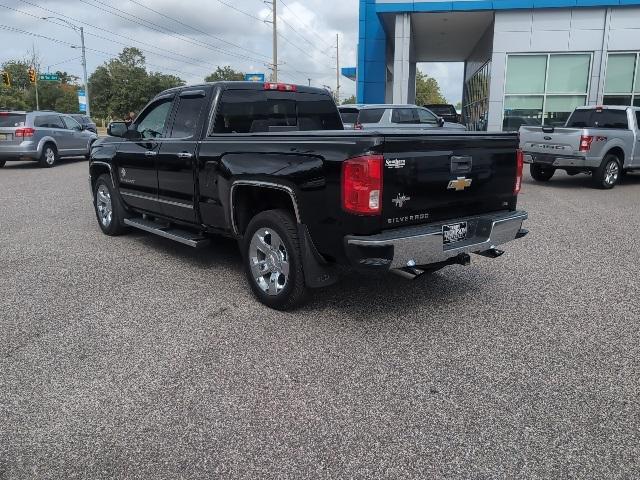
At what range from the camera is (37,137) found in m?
16.7

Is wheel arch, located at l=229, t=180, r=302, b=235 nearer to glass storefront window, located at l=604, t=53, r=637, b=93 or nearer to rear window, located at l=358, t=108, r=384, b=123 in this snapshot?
rear window, located at l=358, t=108, r=384, b=123

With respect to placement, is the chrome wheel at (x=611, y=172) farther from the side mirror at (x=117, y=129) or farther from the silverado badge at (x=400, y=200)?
the side mirror at (x=117, y=129)

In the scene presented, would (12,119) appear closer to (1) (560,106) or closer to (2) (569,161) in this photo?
(2) (569,161)

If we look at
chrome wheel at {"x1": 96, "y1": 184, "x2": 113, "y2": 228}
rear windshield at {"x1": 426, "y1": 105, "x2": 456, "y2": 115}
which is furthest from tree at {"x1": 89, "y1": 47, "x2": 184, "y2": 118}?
chrome wheel at {"x1": 96, "y1": 184, "x2": 113, "y2": 228}

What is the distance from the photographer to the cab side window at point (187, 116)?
5.51m

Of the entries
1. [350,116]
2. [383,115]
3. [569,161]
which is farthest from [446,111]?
[569,161]

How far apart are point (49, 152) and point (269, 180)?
50.7 ft

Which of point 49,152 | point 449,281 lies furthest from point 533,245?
point 49,152

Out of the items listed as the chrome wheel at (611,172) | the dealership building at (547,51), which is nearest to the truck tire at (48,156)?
the dealership building at (547,51)

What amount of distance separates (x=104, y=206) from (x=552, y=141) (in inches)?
373

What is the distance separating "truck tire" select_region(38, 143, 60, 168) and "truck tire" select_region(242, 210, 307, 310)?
14801 mm

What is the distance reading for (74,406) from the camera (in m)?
3.17

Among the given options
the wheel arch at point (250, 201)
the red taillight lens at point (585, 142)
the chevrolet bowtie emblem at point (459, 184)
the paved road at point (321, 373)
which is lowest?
the paved road at point (321, 373)

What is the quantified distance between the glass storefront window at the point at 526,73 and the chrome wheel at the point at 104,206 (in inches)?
762
